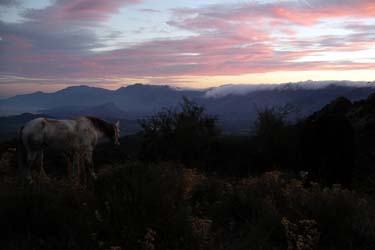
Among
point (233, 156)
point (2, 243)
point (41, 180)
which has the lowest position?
point (233, 156)

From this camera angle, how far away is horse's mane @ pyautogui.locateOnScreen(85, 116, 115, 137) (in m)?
14.3

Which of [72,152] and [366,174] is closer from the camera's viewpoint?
[72,152]

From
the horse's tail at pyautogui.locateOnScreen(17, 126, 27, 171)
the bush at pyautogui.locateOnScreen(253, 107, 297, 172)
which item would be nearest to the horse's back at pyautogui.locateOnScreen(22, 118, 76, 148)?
the horse's tail at pyautogui.locateOnScreen(17, 126, 27, 171)

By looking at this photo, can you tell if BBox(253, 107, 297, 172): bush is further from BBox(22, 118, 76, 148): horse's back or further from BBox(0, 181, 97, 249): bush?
BBox(0, 181, 97, 249): bush

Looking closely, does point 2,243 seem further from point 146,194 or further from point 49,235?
point 146,194

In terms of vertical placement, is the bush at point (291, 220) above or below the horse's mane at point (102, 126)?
below

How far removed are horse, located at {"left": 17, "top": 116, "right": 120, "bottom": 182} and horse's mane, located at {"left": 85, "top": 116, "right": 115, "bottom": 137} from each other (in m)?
0.04

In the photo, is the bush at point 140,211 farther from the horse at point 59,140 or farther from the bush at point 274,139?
the bush at point 274,139

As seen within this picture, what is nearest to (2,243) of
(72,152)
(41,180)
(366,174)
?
(41,180)

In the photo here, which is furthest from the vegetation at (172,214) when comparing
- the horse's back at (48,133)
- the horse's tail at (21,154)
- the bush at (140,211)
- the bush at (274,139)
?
the bush at (274,139)

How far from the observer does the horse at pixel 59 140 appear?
12.4 m

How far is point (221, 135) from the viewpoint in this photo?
89.1 feet

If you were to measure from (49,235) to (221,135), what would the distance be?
69.2ft

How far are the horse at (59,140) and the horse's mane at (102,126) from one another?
0.14 feet
